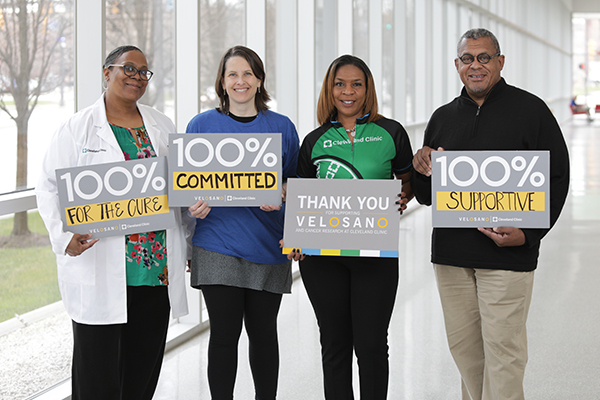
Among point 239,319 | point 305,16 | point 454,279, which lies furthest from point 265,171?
point 305,16

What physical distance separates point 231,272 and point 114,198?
1.65ft

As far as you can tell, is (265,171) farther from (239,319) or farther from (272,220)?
(239,319)

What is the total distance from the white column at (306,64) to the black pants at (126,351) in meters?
3.85

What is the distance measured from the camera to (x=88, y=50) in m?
3.04

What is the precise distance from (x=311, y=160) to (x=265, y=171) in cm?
18

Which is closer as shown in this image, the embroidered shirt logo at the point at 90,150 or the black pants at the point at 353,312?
the embroidered shirt logo at the point at 90,150

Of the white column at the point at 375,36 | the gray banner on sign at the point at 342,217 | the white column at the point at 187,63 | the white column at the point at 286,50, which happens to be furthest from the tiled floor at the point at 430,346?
the white column at the point at 375,36

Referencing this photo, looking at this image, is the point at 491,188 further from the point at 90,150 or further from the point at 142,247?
the point at 90,150

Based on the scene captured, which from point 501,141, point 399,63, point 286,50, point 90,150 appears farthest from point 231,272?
point 399,63

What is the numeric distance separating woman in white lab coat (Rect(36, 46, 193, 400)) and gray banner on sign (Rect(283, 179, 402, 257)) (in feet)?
1.53

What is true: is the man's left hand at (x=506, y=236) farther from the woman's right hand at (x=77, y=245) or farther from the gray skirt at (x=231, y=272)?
the woman's right hand at (x=77, y=245)

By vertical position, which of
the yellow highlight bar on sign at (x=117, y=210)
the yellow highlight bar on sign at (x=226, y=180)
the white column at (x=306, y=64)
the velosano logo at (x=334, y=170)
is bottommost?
the yellow highlight bar on sign at (x=117, y=210)

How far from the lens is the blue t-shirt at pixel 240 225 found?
7.73 ft

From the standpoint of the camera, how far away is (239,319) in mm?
2389
